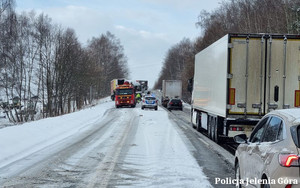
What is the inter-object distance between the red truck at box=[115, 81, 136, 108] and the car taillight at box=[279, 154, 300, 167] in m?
45.6

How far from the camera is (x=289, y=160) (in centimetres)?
467

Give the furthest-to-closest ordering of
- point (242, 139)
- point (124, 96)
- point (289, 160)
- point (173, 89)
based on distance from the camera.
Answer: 1. point (173, 89)
2. point (124, 96)
3. point (242, 139)
4. point (289, 160)

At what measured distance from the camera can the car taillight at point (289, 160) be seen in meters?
4.63

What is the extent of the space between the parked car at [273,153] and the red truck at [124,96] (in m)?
43.5

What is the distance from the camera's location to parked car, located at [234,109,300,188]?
4.66m

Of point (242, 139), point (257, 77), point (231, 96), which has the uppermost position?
point (257, 77)

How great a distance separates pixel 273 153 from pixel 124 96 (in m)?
45.4

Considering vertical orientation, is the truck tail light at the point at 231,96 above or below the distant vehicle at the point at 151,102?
above

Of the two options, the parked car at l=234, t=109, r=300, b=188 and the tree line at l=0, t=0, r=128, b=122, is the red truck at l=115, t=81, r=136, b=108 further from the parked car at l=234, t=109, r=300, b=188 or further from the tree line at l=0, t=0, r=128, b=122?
the parked car at l=234, t=109, r=300, b=188

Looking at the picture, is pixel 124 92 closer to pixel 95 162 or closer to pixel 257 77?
pixel 257 77

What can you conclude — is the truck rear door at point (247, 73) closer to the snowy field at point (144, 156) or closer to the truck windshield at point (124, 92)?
the snowy field at point (144, 156)

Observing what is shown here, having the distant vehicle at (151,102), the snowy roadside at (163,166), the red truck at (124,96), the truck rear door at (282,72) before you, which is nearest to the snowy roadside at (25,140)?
the snowy roadside at (163,166)

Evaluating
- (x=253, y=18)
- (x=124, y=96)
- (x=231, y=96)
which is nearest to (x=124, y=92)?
(x=124, y=96)

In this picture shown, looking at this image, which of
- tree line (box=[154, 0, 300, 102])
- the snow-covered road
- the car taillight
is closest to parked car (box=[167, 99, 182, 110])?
tree line (box=[154, 0, 300, 102])
